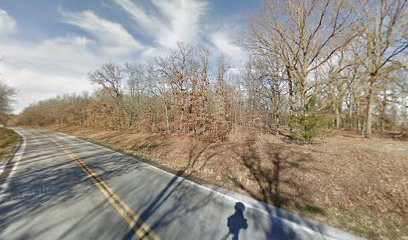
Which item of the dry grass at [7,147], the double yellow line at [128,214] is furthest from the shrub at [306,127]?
the dry grass at [7,147]

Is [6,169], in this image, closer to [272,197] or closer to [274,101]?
[272,197]

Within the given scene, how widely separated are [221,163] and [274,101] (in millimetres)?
20678

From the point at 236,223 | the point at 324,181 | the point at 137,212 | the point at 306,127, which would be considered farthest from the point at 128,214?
the point at 306,127

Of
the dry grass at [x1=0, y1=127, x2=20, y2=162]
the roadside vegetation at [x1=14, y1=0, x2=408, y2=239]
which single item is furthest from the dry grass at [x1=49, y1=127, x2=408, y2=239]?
the dry grass at [x1=0, y1=127, x2=20, y2=162]

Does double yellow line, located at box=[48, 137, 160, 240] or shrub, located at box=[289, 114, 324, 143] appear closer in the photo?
double yellow line, located at box=[48, 137, 160, 240]

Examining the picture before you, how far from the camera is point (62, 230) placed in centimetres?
426

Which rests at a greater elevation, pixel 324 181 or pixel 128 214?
pixel 324 181

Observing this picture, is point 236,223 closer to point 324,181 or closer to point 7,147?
point 324,181

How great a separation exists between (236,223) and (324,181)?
3.90 metres

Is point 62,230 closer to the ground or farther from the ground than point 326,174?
closer to the ground

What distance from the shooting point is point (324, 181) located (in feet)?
21.4

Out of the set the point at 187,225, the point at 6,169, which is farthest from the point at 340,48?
the point at 6,169

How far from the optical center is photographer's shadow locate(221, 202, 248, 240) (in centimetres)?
412

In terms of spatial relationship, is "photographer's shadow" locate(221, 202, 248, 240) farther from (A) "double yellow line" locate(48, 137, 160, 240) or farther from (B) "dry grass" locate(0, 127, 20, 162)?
(B) "dry grass" locate(0, 127, 20, 162)
